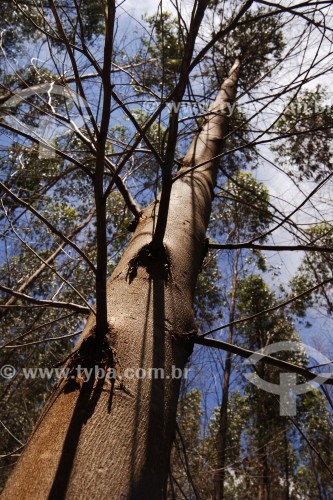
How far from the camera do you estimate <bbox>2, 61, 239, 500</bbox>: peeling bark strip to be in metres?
0.62

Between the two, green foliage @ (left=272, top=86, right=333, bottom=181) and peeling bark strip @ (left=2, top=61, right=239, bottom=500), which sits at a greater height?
green foliage @ (left=272, top=86, right=333, bottom=181)

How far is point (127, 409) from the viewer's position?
2.43ft

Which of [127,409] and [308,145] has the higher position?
[308,145]

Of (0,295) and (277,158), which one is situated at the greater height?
(277,158)

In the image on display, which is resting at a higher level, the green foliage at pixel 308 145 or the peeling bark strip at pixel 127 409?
the green foliage at pixel 308 145

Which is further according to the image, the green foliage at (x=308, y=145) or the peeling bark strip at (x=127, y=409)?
the green foliage at (x=308, y=145)

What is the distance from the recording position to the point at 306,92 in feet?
17.6

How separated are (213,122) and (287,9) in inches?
53.8

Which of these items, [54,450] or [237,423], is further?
[237,423]

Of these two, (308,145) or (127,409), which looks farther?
(308,145)

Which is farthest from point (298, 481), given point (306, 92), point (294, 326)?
point (306, 92)

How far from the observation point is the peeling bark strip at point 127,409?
624 millimetres

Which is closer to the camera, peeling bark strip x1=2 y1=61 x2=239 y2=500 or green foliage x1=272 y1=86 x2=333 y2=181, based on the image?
peeling bark strip x1=2 y1=61 x2=239 y2=500

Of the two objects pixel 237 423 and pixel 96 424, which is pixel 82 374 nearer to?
pixel 96 424
